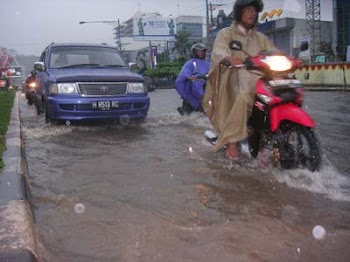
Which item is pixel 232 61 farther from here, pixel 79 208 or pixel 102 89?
pixel 102 89

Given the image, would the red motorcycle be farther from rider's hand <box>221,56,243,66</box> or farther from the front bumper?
the front bumper

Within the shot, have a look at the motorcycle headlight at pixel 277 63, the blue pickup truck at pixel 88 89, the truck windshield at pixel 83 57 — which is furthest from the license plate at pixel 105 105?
the motorcycle headlight at pixel 277 63

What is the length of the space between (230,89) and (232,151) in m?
0.71

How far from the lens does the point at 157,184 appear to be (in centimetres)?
454

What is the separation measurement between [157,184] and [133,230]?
1.27 meters

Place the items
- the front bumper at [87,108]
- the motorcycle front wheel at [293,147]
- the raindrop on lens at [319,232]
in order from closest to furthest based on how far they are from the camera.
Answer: the raindrop on lens at [319,232] → the motorcycle front wheel at [293,147] → the front bumper at [87,108]

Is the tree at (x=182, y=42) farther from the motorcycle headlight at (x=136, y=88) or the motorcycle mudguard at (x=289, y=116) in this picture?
the motorcycle mudguard at (x=289, y=116)

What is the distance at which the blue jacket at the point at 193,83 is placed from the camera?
8688 millimetres

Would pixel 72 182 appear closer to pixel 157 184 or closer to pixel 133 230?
pixel 157 184

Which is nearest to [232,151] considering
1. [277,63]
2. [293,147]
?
[293,147]

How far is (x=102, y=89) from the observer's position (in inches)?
314

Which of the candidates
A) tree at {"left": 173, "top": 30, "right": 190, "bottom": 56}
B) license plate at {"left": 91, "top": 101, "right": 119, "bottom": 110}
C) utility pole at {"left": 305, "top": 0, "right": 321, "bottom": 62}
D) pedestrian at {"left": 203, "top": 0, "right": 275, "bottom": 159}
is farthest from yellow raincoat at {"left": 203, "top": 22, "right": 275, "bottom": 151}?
tree at {"left": 173, "top": 30, "right": 190, "bottom": 56}

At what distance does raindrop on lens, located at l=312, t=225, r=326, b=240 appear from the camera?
3.14 meters

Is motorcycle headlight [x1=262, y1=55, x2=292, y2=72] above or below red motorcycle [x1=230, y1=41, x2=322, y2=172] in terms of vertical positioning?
above
